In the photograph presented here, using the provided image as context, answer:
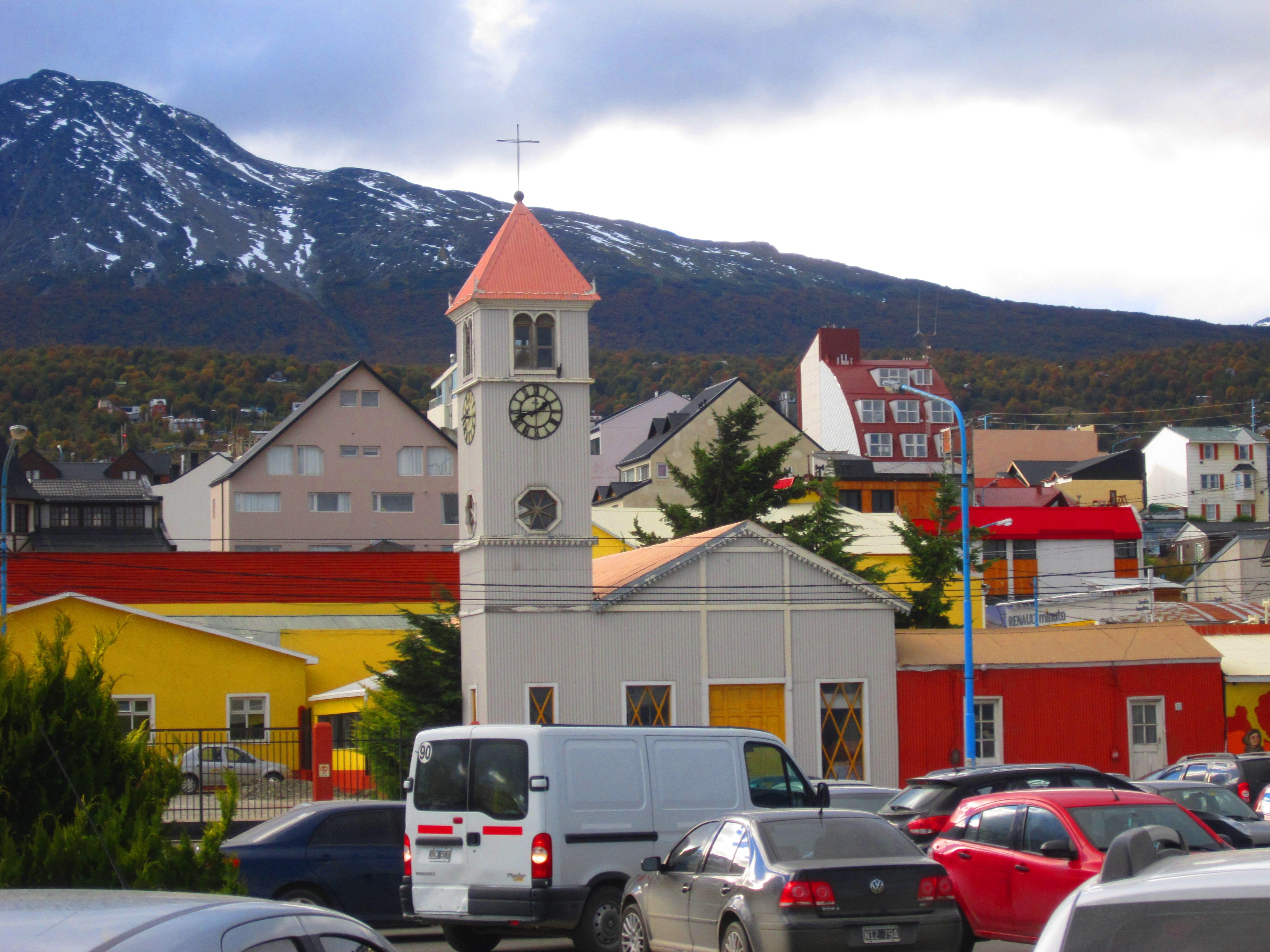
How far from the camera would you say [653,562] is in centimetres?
3388

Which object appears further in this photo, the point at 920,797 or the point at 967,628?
the point at 967,628

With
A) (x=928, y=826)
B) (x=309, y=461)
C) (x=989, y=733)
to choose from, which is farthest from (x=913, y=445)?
(x=928, y=826)

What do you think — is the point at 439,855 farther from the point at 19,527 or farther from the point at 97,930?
the point at 19,527

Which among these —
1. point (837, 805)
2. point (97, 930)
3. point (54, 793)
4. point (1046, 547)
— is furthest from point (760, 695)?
point (1046, 547)

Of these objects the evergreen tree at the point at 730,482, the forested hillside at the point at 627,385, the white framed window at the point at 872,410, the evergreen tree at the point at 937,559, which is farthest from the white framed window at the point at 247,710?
the forested hillside at the point at 627,385

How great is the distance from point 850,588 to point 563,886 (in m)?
19.9

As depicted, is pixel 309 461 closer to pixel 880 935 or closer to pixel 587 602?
pixel 587 602

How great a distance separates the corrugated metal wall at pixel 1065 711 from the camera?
3438 cm

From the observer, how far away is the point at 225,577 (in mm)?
51125

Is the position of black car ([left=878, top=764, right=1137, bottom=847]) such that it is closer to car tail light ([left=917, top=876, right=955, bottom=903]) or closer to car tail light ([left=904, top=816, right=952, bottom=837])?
car tail light ([left=904, top=816, right=952, bottom=837])

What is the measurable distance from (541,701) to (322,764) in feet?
21.1

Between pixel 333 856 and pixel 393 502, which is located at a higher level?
pixel 393 502

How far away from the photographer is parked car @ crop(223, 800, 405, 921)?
16.3 meters

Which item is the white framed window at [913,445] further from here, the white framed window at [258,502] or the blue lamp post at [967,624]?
the blue lamp post at [967,624]
